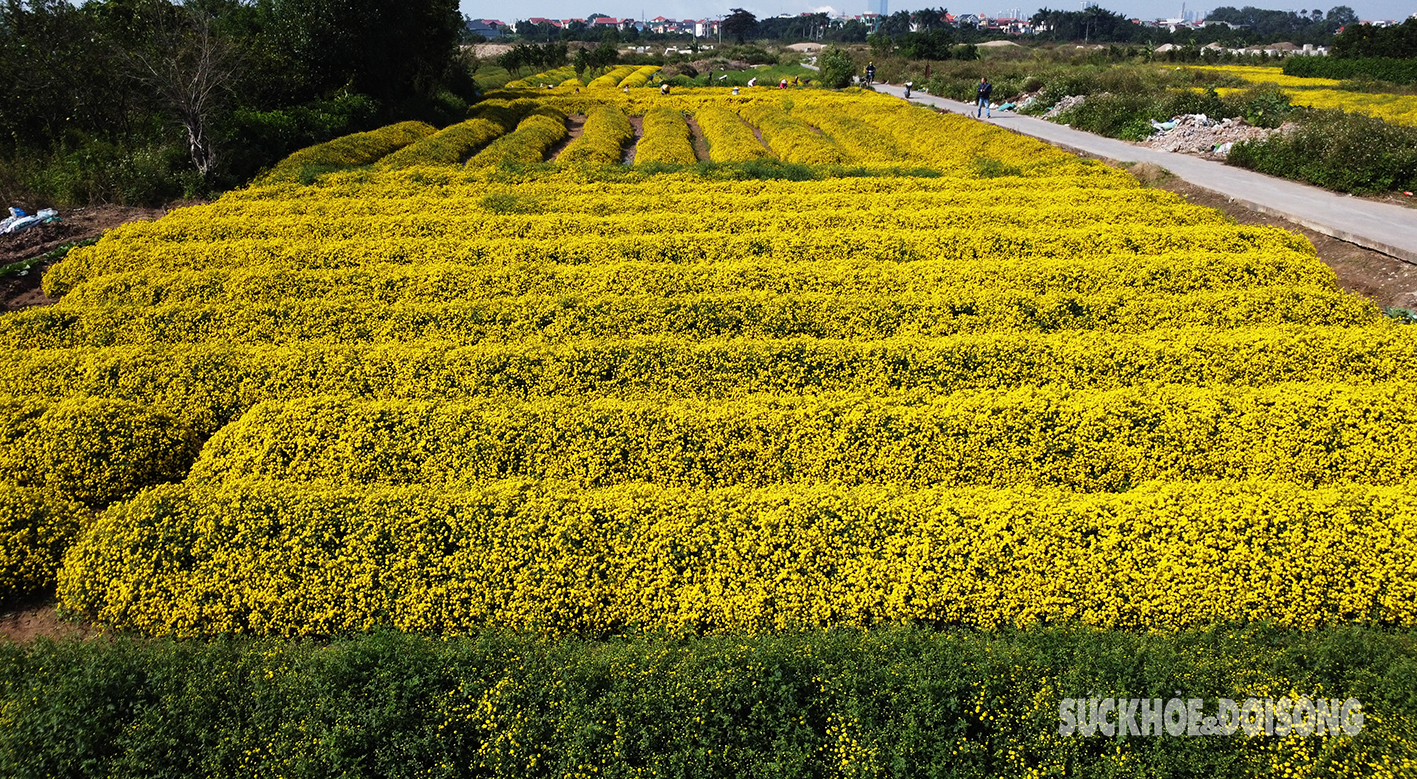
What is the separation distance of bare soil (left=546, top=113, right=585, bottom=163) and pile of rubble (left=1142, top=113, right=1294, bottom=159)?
21.6m

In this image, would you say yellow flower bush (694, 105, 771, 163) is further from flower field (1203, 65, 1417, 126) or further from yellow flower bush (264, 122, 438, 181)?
flower field (1203, 65, 1417, 126)

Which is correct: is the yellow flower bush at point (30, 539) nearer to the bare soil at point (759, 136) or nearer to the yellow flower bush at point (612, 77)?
the bare soil at point (759, 136)

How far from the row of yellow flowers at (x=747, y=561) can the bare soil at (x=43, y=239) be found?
1050 centimetres

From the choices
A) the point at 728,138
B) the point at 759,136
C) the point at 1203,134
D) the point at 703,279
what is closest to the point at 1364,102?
the point at 1203,134

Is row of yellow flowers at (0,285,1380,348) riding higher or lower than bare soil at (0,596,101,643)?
higher

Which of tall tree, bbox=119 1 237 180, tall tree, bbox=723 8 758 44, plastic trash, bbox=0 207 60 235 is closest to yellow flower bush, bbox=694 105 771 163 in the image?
A: tall tree, bbox=119 1 237 180

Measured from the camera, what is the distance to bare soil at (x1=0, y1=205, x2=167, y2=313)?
14.1m

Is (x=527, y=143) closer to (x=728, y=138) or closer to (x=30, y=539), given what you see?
(x=728, y=138)

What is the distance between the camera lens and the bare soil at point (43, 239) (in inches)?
556

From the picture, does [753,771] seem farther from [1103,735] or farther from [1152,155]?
[1152,155]

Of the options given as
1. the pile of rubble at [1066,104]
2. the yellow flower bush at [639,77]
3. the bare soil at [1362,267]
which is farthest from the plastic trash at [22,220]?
the yellow flower bush at [639,77]

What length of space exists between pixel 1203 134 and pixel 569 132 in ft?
83.6

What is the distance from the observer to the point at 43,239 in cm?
1627

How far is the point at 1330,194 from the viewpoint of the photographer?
19188 mm
